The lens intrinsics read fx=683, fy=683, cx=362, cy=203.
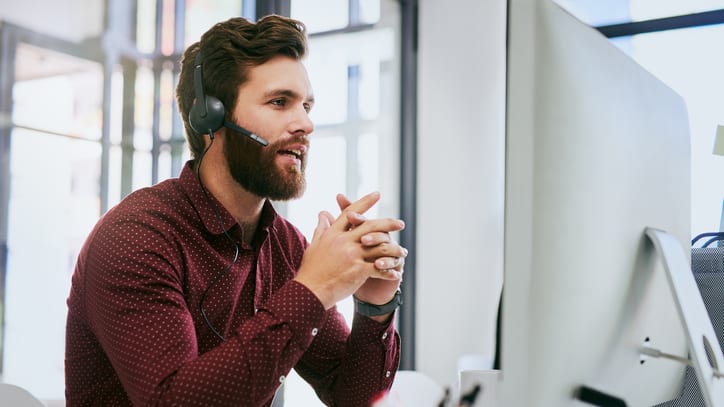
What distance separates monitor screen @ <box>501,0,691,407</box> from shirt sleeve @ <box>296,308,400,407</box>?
0.47m

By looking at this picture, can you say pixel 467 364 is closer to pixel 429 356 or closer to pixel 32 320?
pixel 429 356

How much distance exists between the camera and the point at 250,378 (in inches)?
35.3

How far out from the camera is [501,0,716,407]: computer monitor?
0.54 m

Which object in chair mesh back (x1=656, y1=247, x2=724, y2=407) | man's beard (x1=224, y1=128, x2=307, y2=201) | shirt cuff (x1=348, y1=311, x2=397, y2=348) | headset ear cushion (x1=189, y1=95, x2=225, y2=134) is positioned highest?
headset ear cushion (x1=189, y1=95, x2=225, y2=134)

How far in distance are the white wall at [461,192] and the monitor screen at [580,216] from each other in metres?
2.47

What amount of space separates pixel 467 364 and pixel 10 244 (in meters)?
1.99

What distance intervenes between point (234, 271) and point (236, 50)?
1.30 ft

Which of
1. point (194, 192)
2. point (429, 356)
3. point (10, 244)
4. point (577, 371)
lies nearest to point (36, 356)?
point (10, 244)

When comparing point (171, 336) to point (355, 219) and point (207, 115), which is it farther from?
point (207, 115)

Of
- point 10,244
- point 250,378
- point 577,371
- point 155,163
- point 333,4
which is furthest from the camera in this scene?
point 333,4

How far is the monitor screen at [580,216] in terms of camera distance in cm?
54

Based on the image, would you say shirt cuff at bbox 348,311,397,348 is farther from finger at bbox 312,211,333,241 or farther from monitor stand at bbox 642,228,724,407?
monitor stand at bbox 642,228,724,407

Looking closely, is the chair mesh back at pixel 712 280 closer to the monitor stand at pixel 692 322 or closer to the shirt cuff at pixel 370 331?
the monitor stand at pixel 692 322

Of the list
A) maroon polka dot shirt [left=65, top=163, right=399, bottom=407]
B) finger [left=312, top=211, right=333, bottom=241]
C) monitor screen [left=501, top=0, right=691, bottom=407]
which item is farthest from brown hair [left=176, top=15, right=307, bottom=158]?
monitor screen [left=501, top=0, right=691, bottom=407]
